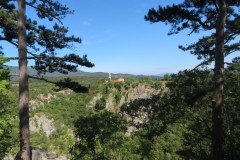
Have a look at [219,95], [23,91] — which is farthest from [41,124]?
[219,95]

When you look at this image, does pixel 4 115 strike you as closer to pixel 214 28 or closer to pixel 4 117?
pixel 4 117

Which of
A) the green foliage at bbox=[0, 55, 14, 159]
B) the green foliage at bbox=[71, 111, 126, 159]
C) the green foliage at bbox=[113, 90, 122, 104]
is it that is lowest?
the green foliage at bbox=[113, 90, 122, 104]

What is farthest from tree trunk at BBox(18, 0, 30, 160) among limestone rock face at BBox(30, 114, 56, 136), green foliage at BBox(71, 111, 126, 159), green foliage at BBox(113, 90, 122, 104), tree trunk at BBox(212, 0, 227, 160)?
limestone rock face at BBox(30, 114, 56, 136)

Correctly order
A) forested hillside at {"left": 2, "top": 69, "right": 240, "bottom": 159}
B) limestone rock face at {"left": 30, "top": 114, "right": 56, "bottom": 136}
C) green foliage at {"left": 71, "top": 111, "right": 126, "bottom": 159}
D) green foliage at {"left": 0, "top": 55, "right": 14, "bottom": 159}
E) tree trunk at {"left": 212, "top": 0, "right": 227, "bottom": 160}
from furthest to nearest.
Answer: limestone rock face at {"left": 30, "top": 114, "right": 56, "bottom": 136} → green foliage at {"left": 71, "top": 111, "right": 126, "bottom": 159} → forested hillside at {"left": 2, "top": 69, "right": 240, "bottom": 159} → tree trunk at {"left": 212, "top": 0, "right": 227, "bottom": 160} → green foliage at {"left": 0, "top": 55, "right": 14, "bottom": 159}

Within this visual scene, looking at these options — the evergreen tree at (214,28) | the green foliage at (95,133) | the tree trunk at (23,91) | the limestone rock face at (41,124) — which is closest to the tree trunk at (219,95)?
the evergreen tree at (214,28)

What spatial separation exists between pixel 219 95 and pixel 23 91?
17.3 feet

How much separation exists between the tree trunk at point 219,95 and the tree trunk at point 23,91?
4.90 metres

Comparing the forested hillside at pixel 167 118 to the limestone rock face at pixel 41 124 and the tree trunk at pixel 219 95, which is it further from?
the limestone rock face at pixel 41 124

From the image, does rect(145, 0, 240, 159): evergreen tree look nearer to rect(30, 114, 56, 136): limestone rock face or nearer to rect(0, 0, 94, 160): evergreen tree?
rect(0, 0, 94, 160): evergreen tree

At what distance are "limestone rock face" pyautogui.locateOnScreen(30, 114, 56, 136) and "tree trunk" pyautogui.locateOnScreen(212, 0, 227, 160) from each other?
332ft

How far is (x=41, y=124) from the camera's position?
345 feet

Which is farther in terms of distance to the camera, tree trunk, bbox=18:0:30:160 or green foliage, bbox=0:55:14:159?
tree trunk, bbox=18:0:30:160

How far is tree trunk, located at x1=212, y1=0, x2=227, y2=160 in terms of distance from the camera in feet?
26.7

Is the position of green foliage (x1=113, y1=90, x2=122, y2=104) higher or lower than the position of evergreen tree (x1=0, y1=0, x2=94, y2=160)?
lower
